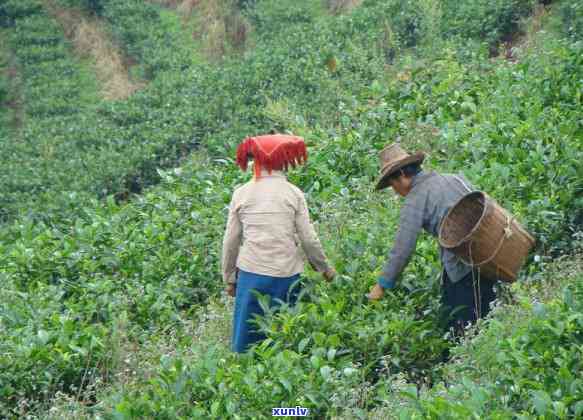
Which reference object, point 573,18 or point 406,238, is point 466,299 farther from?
point 573,18

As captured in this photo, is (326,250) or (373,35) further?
(373,35)

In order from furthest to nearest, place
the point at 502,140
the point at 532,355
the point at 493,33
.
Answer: the point at 493,33 < the point at 502,140 < the point at 532,355

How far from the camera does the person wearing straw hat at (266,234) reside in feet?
19.4

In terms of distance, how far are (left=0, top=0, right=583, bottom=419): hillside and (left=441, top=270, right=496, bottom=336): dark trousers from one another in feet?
0.44

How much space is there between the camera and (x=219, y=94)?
15.6 meters

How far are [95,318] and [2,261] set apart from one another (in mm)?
1831

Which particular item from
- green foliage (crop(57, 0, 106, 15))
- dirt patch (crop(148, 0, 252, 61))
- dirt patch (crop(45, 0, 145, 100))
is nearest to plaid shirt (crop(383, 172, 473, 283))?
dirt patch (crop(45, 0, 145, 100))

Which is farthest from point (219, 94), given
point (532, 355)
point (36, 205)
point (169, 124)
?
point (532, 355)

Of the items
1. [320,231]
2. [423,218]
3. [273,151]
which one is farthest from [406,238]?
[320,231]

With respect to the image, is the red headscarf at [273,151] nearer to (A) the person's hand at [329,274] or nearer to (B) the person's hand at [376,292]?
(A) the person's hand at [329,274]

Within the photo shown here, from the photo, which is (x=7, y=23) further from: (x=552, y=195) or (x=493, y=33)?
(x=552, y=195)

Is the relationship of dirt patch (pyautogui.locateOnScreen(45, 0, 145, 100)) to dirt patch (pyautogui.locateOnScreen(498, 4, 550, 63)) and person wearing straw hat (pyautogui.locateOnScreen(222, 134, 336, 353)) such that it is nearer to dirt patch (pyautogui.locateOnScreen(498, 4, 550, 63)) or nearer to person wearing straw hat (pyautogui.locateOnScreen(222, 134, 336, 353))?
dirt patch (pyautogui.locateOnScreen(498, 4, 550, 63))

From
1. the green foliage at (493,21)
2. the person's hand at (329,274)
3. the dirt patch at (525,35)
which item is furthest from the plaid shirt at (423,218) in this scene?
the green foliage at (493,21)

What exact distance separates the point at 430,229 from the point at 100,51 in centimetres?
1716
